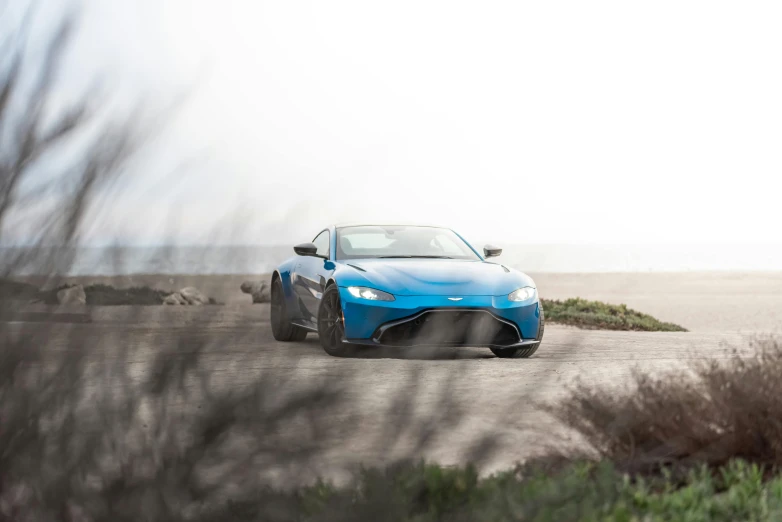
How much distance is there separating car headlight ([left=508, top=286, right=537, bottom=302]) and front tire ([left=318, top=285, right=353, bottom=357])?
1746 millimetres

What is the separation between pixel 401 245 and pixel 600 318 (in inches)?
300

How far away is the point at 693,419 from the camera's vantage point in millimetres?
4531

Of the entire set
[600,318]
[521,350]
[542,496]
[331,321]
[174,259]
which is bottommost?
[600,318]

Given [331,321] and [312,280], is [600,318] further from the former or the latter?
[331,321]

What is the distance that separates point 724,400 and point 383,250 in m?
6.25

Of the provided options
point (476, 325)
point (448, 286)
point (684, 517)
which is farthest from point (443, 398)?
point (448, 286)

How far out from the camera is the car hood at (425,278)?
8961 mm

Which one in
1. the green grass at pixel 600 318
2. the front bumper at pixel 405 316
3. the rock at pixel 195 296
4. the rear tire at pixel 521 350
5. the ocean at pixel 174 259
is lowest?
the green grass at pixel 600 318

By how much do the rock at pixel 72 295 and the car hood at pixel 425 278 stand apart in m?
6.43

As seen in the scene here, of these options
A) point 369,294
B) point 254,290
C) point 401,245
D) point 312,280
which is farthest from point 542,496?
point 401,245

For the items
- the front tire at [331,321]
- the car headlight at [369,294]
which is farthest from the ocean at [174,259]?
the front tire at [331,321]

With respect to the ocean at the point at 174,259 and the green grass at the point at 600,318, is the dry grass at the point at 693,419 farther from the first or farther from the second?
the green grass at the point at 600,318

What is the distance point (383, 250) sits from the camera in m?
10.6

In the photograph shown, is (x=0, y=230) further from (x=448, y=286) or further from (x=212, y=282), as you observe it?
(x=448, y=286)
